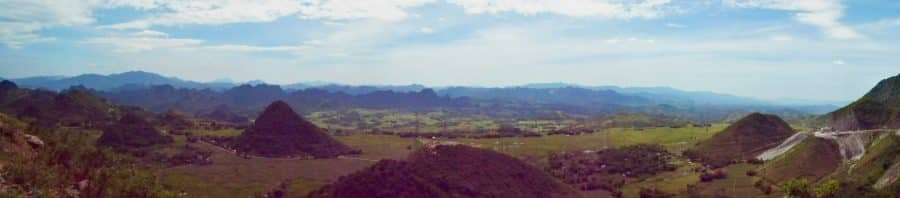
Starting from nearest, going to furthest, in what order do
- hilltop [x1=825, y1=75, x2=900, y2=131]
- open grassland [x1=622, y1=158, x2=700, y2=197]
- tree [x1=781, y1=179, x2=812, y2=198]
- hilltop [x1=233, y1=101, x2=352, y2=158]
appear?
tree [x1=781, y1=179, x2=812, y2=198] < open grassland [x1=622, y1=158, x2=700, y2=197] < hilltop [x1=825, y1=75, x2=900, y2=131] < hilltop [x1=233, y1=101, x2=352, y2=158]

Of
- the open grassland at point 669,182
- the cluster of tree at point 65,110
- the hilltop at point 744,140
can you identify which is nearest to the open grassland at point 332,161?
the open grassland at point 669,182

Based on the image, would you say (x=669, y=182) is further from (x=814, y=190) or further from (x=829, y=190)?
(x=829, y=190)

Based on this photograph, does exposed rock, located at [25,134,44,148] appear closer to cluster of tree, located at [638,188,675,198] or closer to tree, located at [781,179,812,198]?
cluster of tree, located at [638,188,675,198]

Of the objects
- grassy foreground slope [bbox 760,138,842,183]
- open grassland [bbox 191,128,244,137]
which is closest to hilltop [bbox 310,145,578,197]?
grassy foreground slope [bbox 760,138,842,183]

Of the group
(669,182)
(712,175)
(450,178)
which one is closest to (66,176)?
(450,178)

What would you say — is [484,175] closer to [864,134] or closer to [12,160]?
[12,160]

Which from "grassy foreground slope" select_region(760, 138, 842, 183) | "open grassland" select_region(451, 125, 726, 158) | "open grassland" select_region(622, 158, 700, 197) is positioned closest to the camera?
"grassy foreground slope" select_region(760, 138, 842, 183)

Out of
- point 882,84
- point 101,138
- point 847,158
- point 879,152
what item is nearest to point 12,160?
point 101,138
